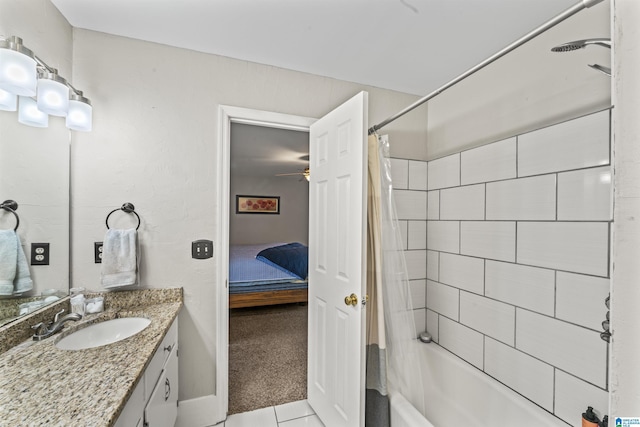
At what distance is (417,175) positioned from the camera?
2250mm

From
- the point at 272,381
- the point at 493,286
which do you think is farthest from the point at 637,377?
the point at 272,381

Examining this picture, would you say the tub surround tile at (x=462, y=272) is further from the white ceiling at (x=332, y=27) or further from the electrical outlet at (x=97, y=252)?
the electrical outlet at (x=97, y=252)

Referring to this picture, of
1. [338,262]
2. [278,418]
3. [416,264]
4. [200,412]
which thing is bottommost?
[278,418]

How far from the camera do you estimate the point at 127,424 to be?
2.93 feet

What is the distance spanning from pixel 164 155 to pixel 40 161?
549 mm

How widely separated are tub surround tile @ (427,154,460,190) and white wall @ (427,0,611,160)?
8 centimetres

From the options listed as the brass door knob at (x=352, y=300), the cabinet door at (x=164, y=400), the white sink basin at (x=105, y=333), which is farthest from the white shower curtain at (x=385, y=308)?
the white sink basin at (x=105, y=333)

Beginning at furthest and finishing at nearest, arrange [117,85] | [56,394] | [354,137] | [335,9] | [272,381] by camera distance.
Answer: [272,381] → [117,85] → [354,137] → [335,9] → [56,394]

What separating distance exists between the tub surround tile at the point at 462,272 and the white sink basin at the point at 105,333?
6.28 ft

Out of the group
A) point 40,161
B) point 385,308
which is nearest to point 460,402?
point 385,308

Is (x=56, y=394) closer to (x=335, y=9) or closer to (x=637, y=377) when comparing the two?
(x=637, y=377)

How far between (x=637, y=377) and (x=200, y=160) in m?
1.92

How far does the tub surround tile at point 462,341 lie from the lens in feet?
5.78

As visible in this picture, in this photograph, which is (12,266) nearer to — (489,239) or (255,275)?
(489,239)
